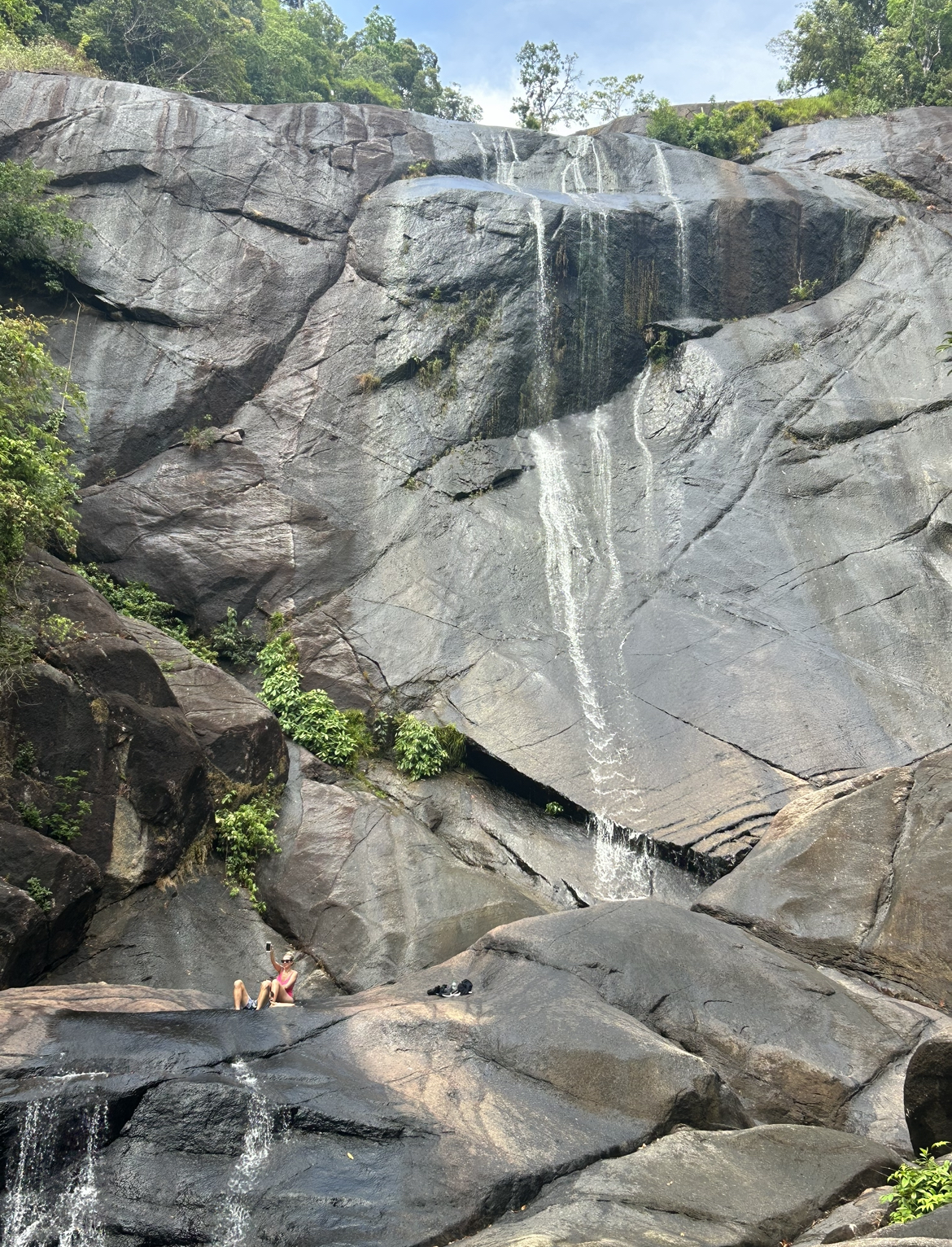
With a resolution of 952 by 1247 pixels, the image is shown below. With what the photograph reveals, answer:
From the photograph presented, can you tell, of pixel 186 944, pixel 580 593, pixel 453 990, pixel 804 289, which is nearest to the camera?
pixel 453 990

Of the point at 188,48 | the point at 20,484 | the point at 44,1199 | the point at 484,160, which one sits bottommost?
the point at 44,1199

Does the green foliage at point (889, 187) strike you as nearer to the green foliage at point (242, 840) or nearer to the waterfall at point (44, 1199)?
the green foliage at point (242, 840)

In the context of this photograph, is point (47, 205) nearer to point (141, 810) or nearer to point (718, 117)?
point (141, 810)

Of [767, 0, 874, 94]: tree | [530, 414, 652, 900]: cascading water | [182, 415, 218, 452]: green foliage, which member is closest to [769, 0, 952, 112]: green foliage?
[767, 0, 874, 94]: tree

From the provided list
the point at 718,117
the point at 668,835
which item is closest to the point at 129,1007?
the point at 668,835

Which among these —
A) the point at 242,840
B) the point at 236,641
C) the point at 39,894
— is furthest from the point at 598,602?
the point at 39,894

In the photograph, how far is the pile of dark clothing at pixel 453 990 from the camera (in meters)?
10.8

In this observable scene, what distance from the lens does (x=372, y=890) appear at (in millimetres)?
14398

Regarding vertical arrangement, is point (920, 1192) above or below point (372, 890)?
below

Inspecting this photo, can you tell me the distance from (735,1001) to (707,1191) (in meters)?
3.25

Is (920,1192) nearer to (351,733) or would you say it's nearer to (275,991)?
(275,991)

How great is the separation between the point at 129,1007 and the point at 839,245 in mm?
24319

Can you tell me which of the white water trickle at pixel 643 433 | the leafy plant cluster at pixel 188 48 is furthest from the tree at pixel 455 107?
the white water trickle at pixel 643 433

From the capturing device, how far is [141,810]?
13.2 meters
